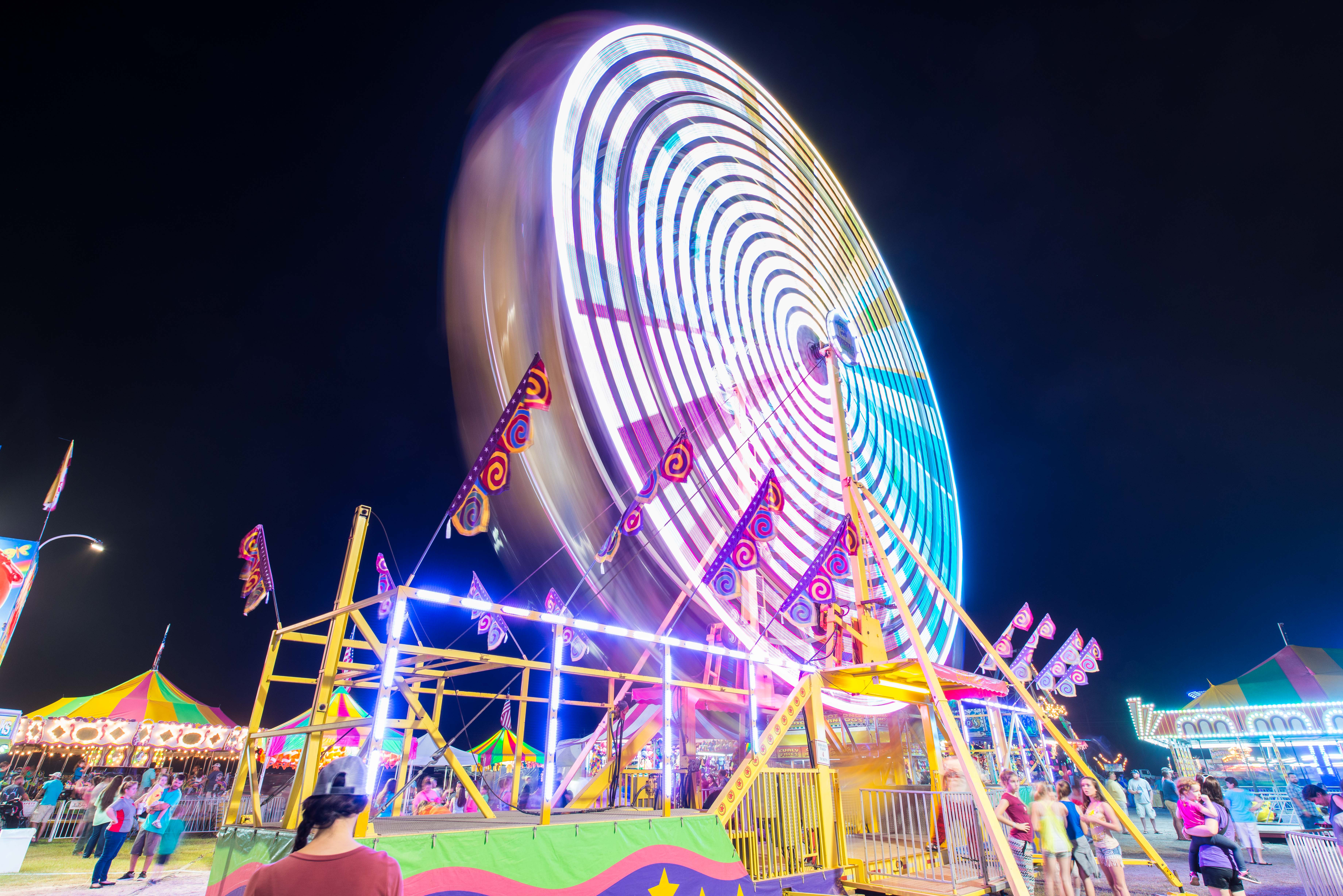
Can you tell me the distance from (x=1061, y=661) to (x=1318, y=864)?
1286cm

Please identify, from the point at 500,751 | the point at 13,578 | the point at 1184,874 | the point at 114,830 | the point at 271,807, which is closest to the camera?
the point at 114,830

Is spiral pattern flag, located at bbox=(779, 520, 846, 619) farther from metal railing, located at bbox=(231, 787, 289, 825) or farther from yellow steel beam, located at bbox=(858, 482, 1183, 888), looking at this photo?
metal railing, located at bbox=(231, 787, 289, 825)

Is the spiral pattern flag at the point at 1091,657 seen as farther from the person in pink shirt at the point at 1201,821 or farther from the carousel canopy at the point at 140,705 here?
the carousel canopy at the point at 140,705

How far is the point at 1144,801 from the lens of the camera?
15.1 m

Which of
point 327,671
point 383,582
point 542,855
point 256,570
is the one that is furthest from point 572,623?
point 383,582

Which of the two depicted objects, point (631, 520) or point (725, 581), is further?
point (725, 581)

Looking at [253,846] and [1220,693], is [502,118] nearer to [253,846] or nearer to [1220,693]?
[253,846]

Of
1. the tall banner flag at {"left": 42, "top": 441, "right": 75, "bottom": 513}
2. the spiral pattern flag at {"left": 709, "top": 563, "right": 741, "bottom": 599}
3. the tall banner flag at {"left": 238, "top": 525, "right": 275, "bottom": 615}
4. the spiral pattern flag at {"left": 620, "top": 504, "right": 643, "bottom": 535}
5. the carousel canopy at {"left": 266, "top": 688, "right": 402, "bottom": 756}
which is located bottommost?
the carousel canopy at {"left": 266, "top": 688, "right": 402, "bottom": 756}

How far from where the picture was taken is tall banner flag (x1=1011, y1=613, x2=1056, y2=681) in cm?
1667

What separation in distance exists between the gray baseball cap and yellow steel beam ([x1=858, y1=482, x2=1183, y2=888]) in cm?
672

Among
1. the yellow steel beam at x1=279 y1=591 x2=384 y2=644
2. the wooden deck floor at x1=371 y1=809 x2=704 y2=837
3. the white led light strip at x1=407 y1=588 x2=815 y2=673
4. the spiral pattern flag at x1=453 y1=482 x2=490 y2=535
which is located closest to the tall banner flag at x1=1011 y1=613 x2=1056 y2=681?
the white led light strip at x1=407 y1=588 x2=815 y2=673

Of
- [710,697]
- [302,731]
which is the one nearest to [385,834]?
[302,731]

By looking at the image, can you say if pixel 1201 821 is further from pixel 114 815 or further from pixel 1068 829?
pixel 114 815

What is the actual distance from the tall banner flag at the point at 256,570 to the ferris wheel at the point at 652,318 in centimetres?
445
